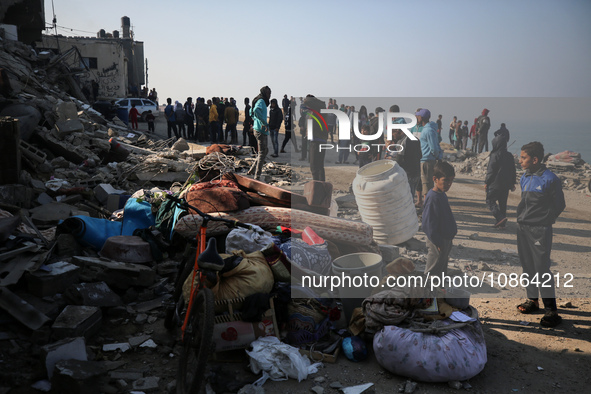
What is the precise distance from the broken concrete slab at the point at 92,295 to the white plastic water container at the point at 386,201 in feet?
8.71

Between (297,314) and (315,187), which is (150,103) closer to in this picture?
(315,187)

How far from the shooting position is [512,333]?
4.21 m

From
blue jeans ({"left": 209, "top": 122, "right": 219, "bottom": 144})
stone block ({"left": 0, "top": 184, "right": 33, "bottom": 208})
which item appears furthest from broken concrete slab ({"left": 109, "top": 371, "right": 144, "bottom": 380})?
blue jeans ({"left": 209, "top": 122, "right": 219, "bottom": 144})

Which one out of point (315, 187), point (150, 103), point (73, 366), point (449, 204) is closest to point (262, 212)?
point (315, 187)

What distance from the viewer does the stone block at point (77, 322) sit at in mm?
3660

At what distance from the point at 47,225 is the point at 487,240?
227 inches

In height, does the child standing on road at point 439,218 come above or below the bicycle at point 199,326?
above

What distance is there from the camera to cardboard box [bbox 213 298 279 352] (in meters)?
3.66

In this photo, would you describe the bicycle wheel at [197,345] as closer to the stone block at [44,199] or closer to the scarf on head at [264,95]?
the stone block at [44,199]

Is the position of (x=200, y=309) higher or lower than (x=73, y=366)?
higher

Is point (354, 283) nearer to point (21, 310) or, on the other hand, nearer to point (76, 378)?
point (76, 378)

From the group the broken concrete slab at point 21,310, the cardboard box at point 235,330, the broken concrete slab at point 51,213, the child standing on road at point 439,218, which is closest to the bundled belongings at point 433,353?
the cardboard box at point 235,330

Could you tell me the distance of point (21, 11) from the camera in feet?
69.6

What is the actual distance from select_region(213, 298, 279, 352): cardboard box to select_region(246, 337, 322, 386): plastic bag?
0.09 metres
